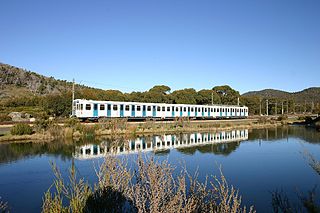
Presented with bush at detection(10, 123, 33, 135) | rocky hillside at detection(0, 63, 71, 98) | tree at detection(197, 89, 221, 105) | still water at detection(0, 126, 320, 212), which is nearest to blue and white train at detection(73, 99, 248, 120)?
bush at detection(10, 123, 33, 135)

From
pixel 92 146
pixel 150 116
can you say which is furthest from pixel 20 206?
pixel 150 116

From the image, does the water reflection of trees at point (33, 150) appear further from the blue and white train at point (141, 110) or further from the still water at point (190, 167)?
the blue and white train at point (141, 110)

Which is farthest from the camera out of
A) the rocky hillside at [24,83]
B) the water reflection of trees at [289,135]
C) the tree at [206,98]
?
the tree at [206,98]

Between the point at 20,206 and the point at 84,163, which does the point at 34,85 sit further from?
the point at 20,206

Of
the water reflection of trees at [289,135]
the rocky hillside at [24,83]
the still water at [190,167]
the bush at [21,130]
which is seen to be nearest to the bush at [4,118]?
the bush at [21,130]

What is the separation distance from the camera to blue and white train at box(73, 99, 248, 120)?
1029 inches

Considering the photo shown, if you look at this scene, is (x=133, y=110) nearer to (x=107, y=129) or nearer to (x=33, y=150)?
(x=107, y=129)

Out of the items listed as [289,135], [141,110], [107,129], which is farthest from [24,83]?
[289,135]

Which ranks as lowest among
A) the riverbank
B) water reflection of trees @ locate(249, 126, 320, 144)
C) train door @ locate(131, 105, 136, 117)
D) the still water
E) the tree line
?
the still water

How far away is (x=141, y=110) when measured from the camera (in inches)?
1204

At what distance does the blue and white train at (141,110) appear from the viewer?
26141 mm

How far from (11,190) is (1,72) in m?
67.3

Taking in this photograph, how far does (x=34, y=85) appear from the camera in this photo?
6775 cm

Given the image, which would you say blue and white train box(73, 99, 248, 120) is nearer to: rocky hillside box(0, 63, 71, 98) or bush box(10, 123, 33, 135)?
bush box(10, 123, 33, 135)
